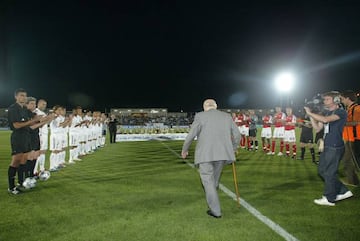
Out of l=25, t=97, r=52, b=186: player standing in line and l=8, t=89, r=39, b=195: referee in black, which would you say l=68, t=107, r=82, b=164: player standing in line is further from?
l=8, t=89, r=39, b=195: referee in black

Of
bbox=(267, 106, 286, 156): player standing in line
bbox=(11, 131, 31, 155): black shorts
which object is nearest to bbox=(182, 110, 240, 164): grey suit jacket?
bbox=(11, 131, 31, 155): black shorts

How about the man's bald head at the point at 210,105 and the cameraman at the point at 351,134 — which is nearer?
the man's bald head at the point at 210,105

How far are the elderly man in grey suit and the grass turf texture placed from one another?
567 millimetres

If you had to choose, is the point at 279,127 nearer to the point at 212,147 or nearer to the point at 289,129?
the point at 289,129

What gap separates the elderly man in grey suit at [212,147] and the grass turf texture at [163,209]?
0.57 meters

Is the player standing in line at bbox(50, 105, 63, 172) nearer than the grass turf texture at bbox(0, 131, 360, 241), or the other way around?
the grass turf texture at bbox(0, 131, 360, 241)

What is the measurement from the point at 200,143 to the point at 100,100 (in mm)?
71695

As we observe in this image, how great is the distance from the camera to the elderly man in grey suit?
18.5 feet

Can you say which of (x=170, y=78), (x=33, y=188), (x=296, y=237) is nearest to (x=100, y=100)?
(x=170, y=78)

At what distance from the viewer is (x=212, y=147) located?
5.65 m

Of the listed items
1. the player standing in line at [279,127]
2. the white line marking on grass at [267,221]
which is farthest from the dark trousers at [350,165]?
the player standing in line at [279,127]

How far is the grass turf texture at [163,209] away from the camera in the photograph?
497 cm

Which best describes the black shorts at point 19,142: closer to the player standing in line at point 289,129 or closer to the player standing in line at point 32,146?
the player standing in line at point 32,146

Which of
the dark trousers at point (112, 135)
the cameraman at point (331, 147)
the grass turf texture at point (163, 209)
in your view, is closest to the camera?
the grass turf texture at point (163, 209)
